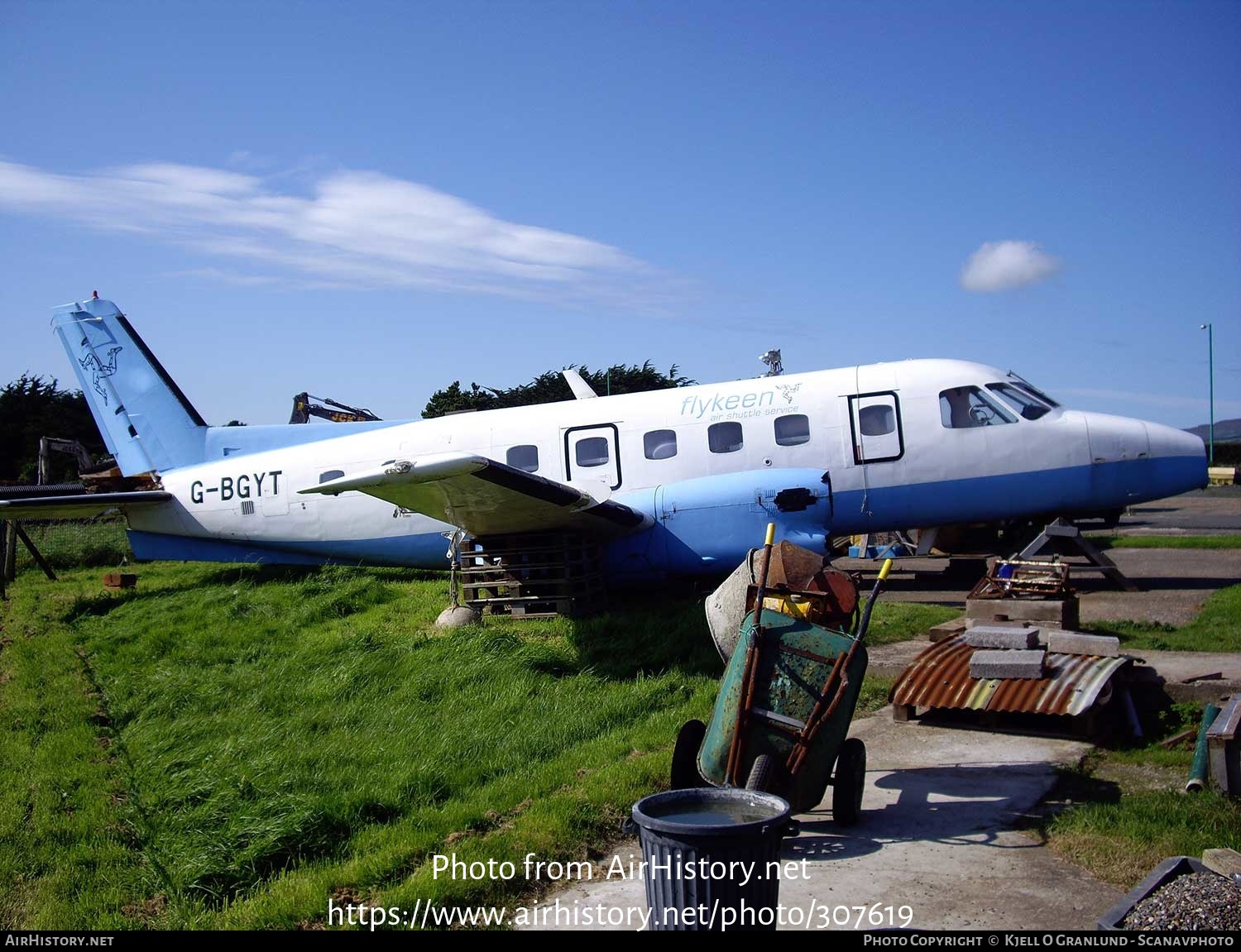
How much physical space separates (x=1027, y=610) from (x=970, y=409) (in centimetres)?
373

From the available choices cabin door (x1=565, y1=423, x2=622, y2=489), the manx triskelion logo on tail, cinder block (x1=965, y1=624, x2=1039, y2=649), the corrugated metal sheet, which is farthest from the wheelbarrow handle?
the manx triskelion logo on tail

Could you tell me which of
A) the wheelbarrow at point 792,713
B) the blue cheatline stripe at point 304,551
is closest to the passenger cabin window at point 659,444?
the blue cheatline stripe at point 304,551

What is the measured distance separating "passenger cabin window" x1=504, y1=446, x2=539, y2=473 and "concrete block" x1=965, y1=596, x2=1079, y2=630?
6.11 m

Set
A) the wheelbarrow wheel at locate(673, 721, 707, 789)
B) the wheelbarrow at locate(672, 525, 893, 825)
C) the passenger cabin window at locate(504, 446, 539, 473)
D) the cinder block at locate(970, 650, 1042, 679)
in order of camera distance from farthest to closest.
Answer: the passenger cabin window at locate(504, 446, 539, 473)
the cinder block at locate(970, 650, 1042, 679)
the wheelbarrow wheel at locate(673, 721, 707, 789)
the wheelbarrow at locate(672, 525, 893, 825)

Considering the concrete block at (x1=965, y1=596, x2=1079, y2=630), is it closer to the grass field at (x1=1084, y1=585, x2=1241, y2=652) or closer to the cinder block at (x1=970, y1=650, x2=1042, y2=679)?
the grass field at (x1=1084, y1=585, x2=1241, y2=652)

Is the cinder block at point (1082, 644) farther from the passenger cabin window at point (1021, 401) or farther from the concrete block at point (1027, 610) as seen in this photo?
the passenger cabin window at point (1021, 401)

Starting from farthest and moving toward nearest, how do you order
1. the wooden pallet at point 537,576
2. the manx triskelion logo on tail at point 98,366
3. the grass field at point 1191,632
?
the manx triskelion logo on tail at point 98,366 < the wooden pallet at point 537,576 < the grass field at point 1191,632

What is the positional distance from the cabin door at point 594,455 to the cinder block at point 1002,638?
591 centimetres

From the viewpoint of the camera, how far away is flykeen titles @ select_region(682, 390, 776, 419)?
12.7m

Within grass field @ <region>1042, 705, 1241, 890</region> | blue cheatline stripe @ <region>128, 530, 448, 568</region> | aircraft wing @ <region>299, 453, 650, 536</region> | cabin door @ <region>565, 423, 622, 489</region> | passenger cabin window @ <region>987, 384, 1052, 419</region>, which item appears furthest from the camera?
blue cheatline stripe @ <region>128, 530, 448, 568</region>

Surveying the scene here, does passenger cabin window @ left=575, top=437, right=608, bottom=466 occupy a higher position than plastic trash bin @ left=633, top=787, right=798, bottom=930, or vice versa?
Answer: passenger cabin window @ left=575, top=437, right=608, bottom=466

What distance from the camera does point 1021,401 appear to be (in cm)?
1257

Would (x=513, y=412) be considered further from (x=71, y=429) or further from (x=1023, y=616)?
(x=71, y=429)

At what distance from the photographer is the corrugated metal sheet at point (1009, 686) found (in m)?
6.92
